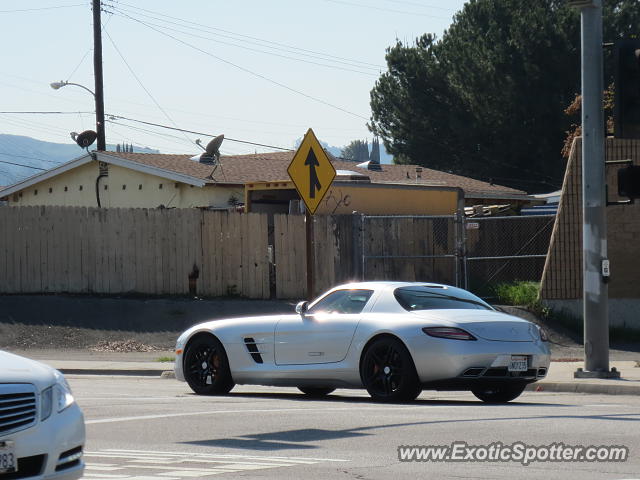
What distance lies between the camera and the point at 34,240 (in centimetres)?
2689

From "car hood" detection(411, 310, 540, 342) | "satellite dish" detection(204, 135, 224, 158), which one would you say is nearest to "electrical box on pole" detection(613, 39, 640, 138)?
"car hood" detection(411, 310, 540, 342)

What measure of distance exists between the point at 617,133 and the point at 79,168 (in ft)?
75.4

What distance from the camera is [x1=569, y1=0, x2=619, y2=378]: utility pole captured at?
16.9 metres

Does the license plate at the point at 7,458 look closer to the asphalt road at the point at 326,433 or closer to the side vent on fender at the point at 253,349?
the asphalt road at the point at 326,433

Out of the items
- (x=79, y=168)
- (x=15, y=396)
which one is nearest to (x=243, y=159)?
(x=79, y=168)

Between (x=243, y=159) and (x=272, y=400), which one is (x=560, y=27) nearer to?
(x=243, y=159)

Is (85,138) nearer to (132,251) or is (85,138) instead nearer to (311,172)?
(132,251)

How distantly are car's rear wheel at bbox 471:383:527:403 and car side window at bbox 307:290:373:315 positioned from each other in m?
1.65

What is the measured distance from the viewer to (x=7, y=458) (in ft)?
21.8

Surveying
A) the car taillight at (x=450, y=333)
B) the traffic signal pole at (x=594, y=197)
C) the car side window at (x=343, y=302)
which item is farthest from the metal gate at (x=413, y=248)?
the car taillight at (x=450, y=333)

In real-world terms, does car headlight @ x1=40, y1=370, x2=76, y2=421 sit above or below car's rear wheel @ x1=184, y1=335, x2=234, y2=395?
above

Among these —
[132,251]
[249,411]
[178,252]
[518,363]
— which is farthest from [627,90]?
[132,251]

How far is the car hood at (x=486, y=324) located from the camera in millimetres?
13195

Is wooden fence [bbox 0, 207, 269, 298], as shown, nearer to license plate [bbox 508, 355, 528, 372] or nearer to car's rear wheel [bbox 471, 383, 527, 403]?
car's rear wheel [bbox 471, 383, 527, 403]
